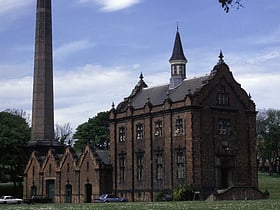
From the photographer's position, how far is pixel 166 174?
67125mm

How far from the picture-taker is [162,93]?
72938 mm

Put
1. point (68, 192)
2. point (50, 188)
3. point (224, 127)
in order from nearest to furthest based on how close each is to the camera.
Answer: point (224, 127), point (68, 192), point (50, 188)

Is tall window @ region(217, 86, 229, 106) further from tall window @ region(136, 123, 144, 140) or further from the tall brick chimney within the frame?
the tall brick chimney

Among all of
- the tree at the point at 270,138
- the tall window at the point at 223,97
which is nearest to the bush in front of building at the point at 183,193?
the tall window at the point at 223,97

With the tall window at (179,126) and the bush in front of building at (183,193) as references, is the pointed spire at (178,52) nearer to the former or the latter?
the tall window at (179,126)

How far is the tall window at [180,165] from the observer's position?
65.4 m

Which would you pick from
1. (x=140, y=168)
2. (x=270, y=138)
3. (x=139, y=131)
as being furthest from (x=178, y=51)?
(x=270, y=138)

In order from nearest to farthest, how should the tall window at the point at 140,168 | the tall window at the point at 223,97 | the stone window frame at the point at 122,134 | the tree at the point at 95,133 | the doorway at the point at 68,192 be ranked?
the tall window at the point at 223,97 → the tall window at the point at 140,168 → the stone window frame at the point at 122,134 → the doorway at the point at 68,192 → the tree at the point at 95,133

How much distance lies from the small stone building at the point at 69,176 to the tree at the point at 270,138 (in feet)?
152

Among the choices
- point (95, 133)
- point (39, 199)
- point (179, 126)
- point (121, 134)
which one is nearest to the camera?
point (179, 126)

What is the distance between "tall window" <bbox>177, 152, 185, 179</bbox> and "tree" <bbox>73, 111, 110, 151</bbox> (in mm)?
49145

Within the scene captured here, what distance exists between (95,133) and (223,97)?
167 ft

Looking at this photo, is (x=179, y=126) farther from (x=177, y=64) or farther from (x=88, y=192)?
(x=88, y=192)

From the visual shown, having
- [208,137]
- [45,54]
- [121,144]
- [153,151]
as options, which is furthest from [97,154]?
[45,54]
